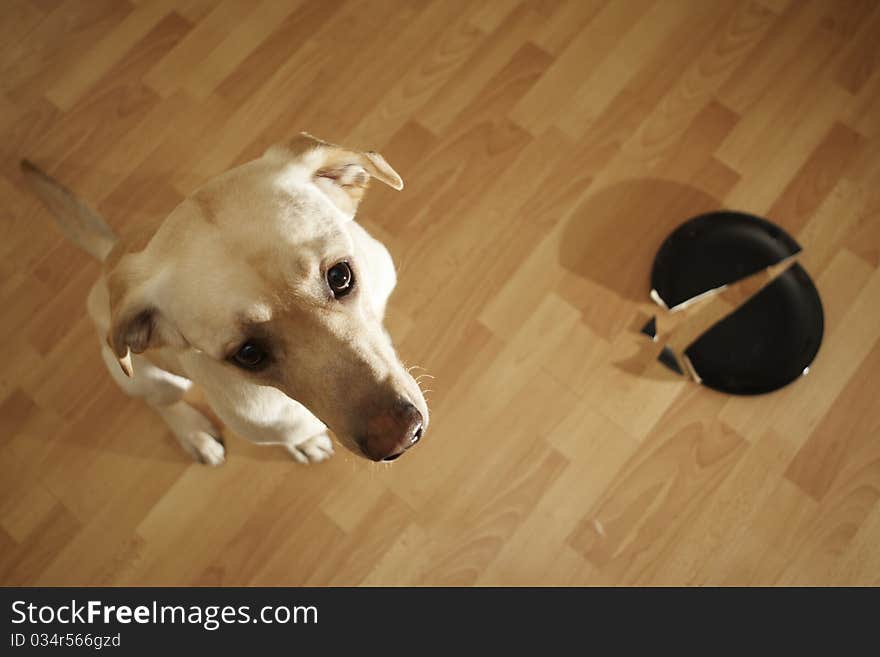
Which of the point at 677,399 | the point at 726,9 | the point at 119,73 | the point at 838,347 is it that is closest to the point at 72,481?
the point at 119,73

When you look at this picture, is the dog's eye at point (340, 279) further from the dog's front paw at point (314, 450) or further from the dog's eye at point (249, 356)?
the dog's front paw at point (314, 450)

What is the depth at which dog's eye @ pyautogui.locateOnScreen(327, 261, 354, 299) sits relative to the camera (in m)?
1.49

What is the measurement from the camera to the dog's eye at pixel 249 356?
146 centimetres

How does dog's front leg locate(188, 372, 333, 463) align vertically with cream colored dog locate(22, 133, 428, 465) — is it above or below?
below

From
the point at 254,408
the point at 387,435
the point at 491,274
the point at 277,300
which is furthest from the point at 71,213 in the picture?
the point at 491,274

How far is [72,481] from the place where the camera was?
97.3 inches

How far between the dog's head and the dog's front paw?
0.85m

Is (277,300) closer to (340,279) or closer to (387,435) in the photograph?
(340,279)

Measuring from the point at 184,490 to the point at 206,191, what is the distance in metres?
1.40

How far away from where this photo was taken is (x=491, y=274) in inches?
102

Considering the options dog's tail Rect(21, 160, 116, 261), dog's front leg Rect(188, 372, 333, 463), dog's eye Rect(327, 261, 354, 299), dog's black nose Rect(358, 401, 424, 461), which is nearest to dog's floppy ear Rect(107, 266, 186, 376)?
dog's front leg Rect(188, 372, 333, 463)

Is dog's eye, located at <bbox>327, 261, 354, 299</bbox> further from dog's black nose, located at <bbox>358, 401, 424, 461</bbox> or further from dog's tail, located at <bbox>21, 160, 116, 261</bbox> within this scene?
dog's tail, located at <bbox>21, 160, 116, 261</bbox>

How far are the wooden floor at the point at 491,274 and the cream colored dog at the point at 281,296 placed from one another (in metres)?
0.98

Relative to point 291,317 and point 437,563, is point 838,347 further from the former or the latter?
point 291,317
